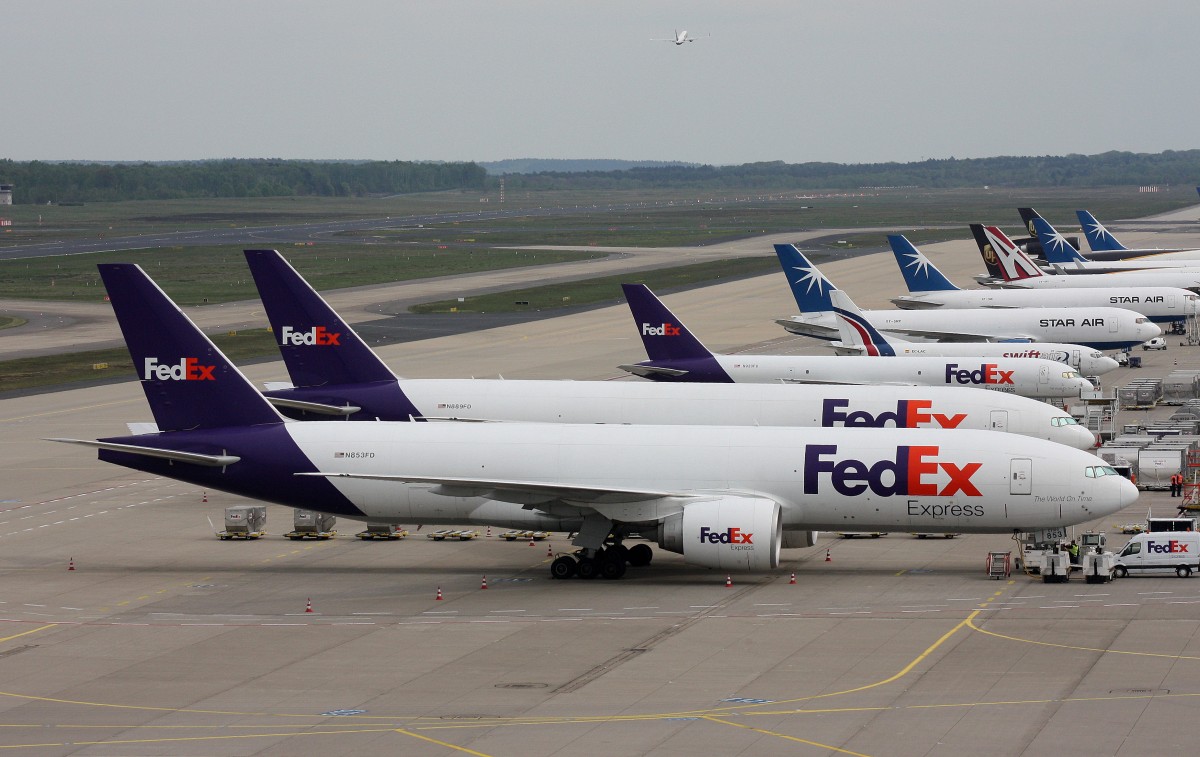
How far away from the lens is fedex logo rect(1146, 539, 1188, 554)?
143 feet

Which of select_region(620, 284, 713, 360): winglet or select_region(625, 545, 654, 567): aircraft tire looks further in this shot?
select_region(620, 284, 713, 360): winglet

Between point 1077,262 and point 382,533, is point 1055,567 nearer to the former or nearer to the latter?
point 382,533

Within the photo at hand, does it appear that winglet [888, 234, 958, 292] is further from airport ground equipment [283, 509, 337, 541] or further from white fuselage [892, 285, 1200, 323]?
airport ground equipment [283, 509, 337, 541]

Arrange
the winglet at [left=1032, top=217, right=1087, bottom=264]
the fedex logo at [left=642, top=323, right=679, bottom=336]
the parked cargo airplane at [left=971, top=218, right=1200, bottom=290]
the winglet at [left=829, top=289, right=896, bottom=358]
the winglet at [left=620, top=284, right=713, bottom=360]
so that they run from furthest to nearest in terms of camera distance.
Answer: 1. the winglet at [left=1032, top=217, right=1087, bottom=264]
2. the parked cargo airplane at [left=971, top=218, right=1200, bottom=290]
3. the winglet at [left=829, top=289, right=896, bottom=358]
4. the fedex logo at [left=642, top=323, right=679, bottom=336]
5. the winglet at [left=620, top=284, right=713, bottom=360]

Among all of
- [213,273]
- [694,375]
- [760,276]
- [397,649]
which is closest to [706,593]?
[397,649]

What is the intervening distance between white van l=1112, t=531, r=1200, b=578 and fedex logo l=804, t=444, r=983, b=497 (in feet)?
15.4

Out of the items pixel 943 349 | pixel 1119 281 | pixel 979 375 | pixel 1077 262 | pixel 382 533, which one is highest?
pixel 1077 262

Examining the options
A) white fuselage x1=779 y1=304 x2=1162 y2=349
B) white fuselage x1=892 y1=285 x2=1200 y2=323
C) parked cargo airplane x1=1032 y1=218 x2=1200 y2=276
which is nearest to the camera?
white fuselage x1=779 y1=304 x2=1162 y2=349

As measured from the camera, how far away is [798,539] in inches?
1820

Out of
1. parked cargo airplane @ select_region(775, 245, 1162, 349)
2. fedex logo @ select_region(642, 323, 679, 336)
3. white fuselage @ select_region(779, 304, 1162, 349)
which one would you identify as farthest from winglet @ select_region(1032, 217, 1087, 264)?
fedex logo @ select_region(642, 323, 679, 336)

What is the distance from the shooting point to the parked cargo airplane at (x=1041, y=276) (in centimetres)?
11750

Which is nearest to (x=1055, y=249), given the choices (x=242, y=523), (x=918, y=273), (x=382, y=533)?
(x=918, y=273)

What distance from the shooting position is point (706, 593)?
140ft

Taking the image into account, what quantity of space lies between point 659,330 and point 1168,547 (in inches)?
1215
